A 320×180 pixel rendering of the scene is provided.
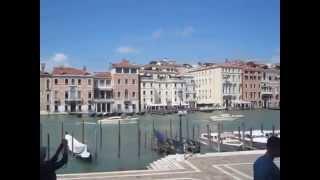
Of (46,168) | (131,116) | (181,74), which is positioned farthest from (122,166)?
(46,168)

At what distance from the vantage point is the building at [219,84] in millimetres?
10148

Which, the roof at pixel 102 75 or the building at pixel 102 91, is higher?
the roof at pixel 102 75

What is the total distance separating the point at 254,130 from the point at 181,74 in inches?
111

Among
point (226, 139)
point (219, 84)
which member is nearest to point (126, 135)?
point (226, 139)

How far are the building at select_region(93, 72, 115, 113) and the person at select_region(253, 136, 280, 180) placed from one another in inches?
431

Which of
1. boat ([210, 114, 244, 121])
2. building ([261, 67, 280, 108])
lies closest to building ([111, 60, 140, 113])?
boat ([210, 114, 244, 121])

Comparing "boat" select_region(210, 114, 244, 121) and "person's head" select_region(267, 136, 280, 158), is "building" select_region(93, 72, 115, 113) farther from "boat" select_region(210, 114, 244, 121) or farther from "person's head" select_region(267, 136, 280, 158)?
"person's head" select_region(267, 136, 280, 158)

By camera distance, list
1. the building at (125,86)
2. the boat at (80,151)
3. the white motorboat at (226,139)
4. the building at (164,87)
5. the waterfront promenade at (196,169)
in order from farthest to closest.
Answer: the white motorboat at (226,139), the boat at (80,151), the building at (164,87), the building at (125,86), the waterfront promenade at (196,169)

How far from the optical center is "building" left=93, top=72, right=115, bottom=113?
39.1 ft

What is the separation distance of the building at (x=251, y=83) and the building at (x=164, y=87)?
2642 millimetres

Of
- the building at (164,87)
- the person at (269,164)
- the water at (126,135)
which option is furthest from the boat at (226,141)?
the person at (269,164)

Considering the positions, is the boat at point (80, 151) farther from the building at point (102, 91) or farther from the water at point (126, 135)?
the building at point (102, 91)
